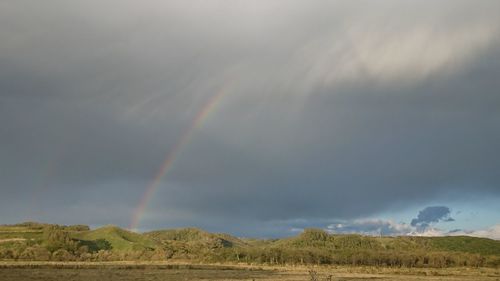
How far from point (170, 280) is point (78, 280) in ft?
45.7

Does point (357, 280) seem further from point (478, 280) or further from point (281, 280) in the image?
point (478, 280)

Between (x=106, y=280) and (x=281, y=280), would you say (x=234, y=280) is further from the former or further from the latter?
(x=106, y=280)

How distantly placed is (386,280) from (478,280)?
22.4 m

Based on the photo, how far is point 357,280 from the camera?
295ft

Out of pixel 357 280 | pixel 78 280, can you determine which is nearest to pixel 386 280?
pixel 357 280

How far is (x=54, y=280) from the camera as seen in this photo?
260 ft

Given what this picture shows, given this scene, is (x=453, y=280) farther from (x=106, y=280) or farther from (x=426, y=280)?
(x=106, y=280)

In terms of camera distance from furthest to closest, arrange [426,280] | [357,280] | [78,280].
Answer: [426,280], [357,280], [78,280]

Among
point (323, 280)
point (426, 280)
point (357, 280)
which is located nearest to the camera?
point (323, 280)

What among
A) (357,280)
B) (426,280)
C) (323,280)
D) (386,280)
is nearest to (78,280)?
(323,280)

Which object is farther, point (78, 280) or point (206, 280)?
point (206, 280)

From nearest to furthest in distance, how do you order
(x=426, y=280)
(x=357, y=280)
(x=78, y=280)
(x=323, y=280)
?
1. (x=78, y=280)
2. (x=323, y=280)
3. (x=357, y=280)
4. (x=426, y=280)

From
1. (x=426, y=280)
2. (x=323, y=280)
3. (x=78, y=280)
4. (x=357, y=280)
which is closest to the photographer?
(x=78, y=280)

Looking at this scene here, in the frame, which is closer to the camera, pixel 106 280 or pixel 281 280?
pixel 106 280
